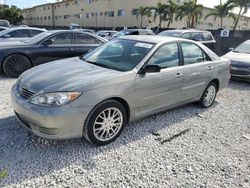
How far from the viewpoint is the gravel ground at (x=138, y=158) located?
2.69 m

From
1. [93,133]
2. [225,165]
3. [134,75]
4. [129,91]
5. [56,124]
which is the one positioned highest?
[134,75]

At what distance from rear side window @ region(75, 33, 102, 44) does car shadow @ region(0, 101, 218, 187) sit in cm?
405

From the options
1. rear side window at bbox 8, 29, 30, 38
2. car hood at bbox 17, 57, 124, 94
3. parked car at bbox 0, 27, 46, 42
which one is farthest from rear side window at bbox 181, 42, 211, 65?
rear side window at bbox 8, 29, 30, 38

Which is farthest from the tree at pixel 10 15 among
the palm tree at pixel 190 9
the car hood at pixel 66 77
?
the car hood at pixel 66 77

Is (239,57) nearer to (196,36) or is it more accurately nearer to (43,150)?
(196,36)

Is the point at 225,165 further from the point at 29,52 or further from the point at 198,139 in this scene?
the point at 29,52

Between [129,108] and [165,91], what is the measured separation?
79 cm

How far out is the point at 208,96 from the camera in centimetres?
511

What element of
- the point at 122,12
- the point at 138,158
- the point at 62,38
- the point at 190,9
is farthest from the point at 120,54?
the point at 122,12

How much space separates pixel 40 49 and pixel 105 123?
4.40m

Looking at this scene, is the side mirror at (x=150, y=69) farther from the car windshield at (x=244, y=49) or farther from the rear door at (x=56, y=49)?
the car windshield at (x=244, y=49)

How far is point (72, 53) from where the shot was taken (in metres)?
7.24

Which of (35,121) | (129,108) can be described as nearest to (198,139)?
(129,108)

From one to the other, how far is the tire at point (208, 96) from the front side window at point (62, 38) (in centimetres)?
439
